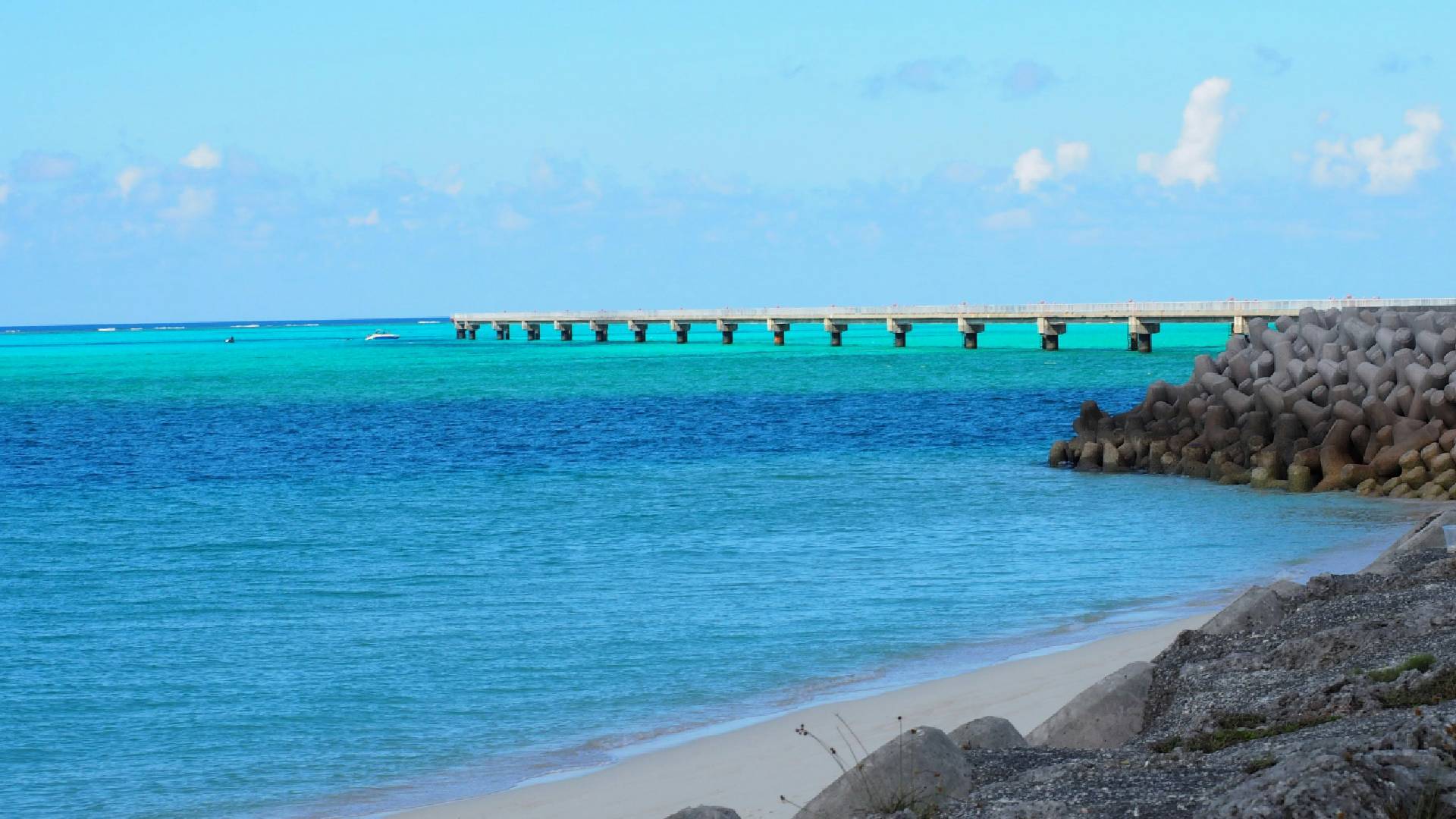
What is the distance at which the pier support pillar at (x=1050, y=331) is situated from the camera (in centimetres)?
9244

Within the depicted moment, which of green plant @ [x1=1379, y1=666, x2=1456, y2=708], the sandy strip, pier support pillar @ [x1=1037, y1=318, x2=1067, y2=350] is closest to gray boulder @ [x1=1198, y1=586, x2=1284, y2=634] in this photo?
the sandy strip

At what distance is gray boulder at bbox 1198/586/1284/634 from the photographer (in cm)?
992

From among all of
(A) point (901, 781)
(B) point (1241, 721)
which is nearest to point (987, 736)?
(A) point (901, 781)

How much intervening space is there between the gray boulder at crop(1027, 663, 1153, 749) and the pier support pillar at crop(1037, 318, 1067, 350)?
84422 millimetres

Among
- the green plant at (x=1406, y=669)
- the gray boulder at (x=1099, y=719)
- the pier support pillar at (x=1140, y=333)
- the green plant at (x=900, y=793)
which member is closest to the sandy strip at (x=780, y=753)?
the gray boulder at (x=1099, y=719)

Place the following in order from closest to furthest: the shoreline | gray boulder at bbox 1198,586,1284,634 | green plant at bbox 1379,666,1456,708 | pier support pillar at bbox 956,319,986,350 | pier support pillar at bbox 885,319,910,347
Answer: green plant at bbox 1379,666,1456,708, the shoreline, gray boulder at bbox 1198,586,1284,634, pier support pillar at bbox 956,319,986,350, pier support pillar at bbox 885,319,910,347

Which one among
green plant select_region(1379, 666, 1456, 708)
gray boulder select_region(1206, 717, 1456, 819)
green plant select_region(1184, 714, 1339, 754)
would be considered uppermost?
gray boulder select_region(1206, 717, 1456, 819)

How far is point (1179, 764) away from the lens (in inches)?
258

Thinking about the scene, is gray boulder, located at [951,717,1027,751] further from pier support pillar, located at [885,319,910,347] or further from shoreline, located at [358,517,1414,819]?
pier support pillar, located at [885,319,910,347]

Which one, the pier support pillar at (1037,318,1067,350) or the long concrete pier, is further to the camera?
the pier support pillar at (1037,318,1067,350)

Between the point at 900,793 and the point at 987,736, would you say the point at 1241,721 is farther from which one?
the point at 900,793

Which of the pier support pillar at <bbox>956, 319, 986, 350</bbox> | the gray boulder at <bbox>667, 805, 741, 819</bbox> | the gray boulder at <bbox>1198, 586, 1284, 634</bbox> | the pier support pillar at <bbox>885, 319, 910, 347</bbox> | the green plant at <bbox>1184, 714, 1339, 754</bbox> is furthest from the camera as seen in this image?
the pier support pillar at <bbox>885, 319, 910, 347</bbox>

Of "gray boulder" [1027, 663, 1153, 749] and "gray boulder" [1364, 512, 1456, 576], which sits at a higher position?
"gray boulder" [1364, 512, 1456, 576]

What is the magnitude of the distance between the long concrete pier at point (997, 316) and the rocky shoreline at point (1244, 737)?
2524 cm
